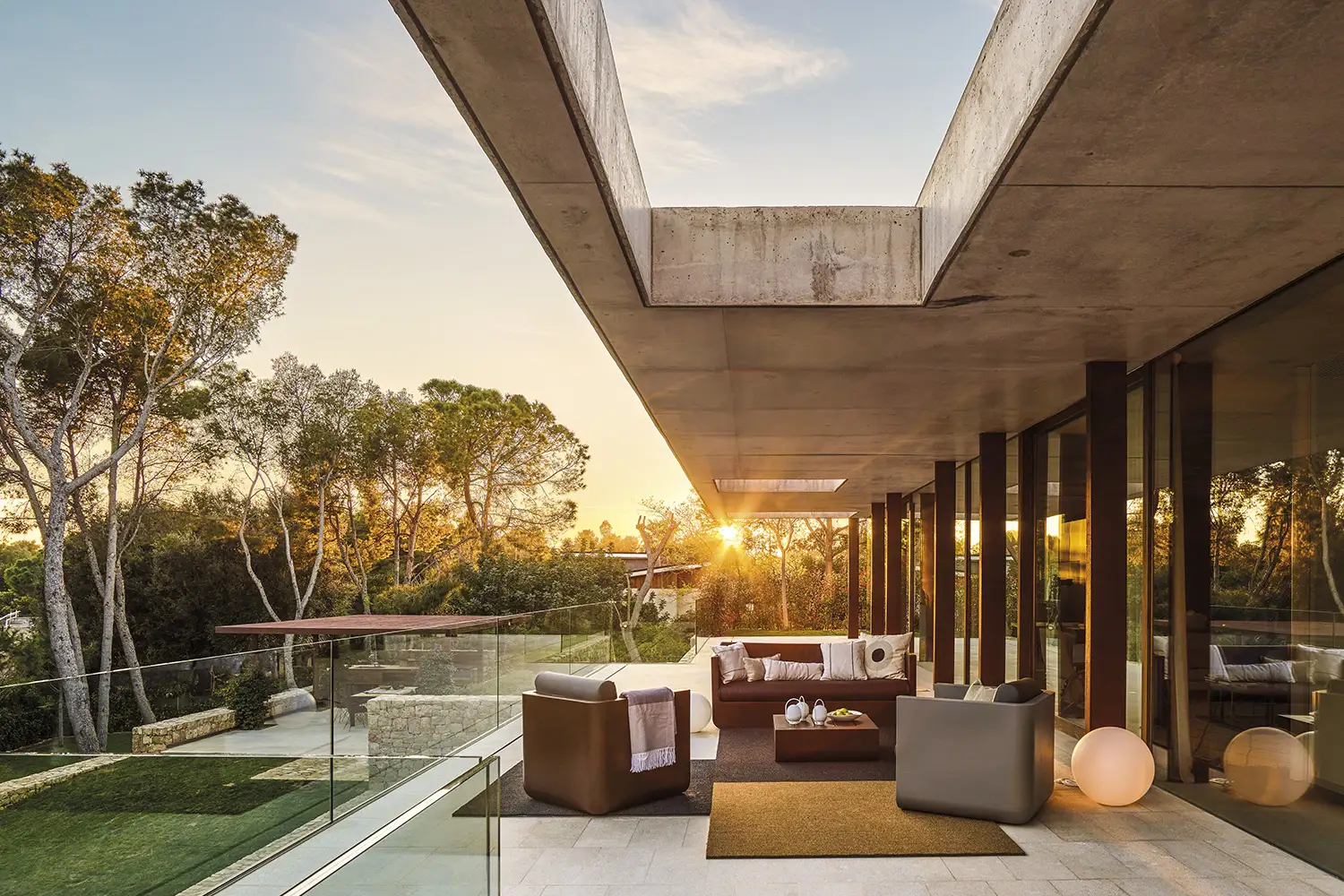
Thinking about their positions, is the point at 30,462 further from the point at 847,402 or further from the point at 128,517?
the point at 847,402

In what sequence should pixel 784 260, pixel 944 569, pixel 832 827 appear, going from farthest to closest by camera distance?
pixel 944 569 → pixel 832 827 → pixel 784 260

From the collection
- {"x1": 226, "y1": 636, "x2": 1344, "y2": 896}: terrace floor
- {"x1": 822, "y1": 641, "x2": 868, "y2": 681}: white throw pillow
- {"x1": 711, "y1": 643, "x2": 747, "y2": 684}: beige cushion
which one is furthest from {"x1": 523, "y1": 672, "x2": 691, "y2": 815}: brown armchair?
{"x1": 822, "y1": 641, "x2": 868, "y2": 681}: white throw pillow

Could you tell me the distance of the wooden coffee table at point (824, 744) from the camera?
7656 mm

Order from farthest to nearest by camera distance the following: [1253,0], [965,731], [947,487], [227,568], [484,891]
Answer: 1. [227,568]
2. [947,487]
3. [965,731]
4. [484,891]
5. [1253,0]

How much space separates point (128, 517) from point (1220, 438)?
25.1 meters

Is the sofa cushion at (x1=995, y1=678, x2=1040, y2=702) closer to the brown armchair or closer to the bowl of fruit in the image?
the brown armchair

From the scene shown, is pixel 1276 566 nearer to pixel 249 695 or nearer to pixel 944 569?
pixel 249 695

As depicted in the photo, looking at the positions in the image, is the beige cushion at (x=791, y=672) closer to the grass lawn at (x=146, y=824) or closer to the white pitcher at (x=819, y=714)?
the white pitcher at (x=819, y=714)

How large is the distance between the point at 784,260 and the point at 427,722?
483 centimetres

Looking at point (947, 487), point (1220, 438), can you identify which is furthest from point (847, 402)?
point (947, 487)

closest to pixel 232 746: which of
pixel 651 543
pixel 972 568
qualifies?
pixel 972 568

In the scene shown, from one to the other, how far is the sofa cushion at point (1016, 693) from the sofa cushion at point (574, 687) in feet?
7.57

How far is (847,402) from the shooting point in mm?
8695

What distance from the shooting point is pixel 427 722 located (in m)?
8.00
